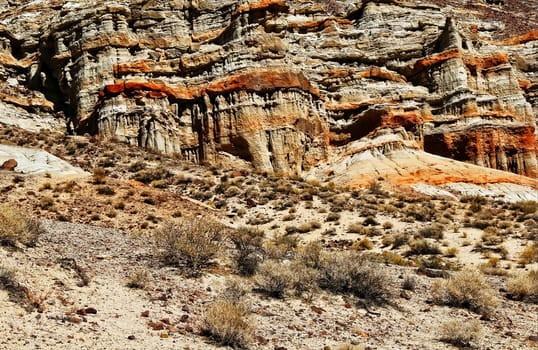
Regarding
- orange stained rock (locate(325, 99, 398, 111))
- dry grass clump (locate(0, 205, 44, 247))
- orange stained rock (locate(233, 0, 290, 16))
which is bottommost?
dry grass clump (locate(0, 205, 44, 247))

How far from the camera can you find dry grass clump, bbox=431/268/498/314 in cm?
1227

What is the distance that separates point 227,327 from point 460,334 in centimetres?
452

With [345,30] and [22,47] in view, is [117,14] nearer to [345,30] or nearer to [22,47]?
[22,47]

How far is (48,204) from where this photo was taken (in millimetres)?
16859

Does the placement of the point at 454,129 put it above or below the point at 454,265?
above

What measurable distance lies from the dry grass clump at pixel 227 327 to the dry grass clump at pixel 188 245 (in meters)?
2.70

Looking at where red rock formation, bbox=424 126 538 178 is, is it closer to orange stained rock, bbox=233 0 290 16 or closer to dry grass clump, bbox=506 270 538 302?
orange stained rock, bbox=233 0 290 16

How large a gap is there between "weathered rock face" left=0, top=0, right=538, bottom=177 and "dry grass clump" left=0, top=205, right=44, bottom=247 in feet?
90.9

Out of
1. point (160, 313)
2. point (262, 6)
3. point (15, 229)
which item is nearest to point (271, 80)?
point (262, 6)

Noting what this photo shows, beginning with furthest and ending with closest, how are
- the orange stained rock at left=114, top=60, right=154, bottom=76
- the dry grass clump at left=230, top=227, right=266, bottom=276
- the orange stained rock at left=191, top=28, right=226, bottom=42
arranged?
1. the orange stained rock at left=191, top=28, right=226, bottom=42
2. the orange stained rock at left=114, top=60, right=154, bottom=76
3. the dry grass clump at left=230, top=227, right=266, bottom=276

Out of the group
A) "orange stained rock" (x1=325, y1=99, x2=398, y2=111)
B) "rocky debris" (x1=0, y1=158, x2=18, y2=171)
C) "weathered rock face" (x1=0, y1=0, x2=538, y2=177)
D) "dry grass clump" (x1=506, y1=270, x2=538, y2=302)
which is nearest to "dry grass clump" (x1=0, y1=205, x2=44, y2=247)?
"rocky debris" (x1=0, y1=158, x2=18, y2=171)

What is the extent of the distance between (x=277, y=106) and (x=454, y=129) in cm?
1522

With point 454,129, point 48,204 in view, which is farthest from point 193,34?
point 48,204

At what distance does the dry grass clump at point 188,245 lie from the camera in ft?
38.5
